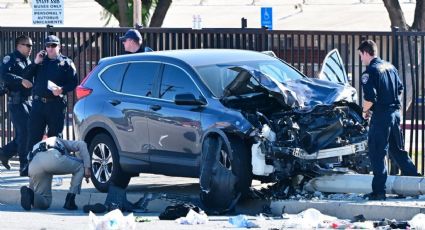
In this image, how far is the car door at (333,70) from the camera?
47.0ft

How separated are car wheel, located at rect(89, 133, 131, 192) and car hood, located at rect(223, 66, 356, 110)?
201 cm

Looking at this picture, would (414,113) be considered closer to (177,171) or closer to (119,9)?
(177,171)

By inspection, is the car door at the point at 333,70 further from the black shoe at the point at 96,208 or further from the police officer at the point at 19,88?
the police officer at the point at 19,88

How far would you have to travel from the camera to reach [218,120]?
1259 cm

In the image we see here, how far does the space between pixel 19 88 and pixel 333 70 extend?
4.86m

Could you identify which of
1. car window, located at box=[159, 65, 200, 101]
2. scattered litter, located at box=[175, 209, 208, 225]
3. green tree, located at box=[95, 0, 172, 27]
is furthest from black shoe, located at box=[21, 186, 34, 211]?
green tree, located at box=[95, 0, 172, 27]

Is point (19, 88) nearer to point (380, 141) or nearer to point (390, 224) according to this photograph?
point (380, 141)

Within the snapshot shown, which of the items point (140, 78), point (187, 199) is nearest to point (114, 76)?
point (140, 78)

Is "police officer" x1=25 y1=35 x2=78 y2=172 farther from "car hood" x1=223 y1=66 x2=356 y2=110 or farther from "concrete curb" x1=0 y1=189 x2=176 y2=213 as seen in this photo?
"car hood" x1=223 y1=66 x2=356 y2=110

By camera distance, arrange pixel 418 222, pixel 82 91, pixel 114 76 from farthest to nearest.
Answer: pixel 82 91 → pixel 114 76 → pixel 418 222

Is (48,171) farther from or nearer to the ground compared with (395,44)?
nearer to the ground

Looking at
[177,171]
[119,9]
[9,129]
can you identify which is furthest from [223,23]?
[177,171]

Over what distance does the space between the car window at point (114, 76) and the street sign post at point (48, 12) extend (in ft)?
14.2

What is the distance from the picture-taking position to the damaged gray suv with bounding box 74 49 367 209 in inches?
488
